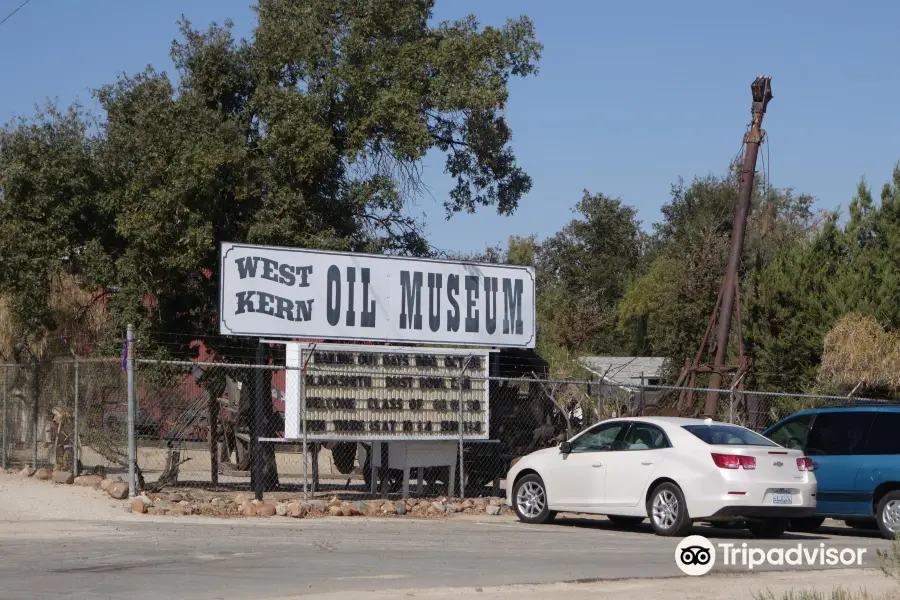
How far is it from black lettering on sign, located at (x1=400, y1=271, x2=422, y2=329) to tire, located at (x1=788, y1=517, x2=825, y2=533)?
6636 mm

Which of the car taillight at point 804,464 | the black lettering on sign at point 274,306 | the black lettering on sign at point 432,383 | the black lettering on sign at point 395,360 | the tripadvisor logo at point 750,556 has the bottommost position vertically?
the tripadvisor logo at point 750,556

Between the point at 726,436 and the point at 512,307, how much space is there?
246 inches

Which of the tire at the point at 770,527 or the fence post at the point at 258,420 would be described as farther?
the fence post at the point at 258,420

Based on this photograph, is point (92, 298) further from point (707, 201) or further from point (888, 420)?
point (707, 201)

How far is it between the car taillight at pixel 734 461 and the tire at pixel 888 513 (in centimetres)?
288

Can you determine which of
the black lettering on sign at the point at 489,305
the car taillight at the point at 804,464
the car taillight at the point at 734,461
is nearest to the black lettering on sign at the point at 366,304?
the black lettering on sign at the point at 489,305

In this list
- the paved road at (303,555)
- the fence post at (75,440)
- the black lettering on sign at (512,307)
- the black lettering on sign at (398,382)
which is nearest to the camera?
the paved road at (303,555)

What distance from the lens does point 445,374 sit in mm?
18750

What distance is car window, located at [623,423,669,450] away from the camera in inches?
586

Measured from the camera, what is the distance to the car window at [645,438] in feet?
48.9

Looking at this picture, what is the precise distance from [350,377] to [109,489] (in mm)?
3854

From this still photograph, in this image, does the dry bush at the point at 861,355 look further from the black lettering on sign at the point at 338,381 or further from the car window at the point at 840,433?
the black lettering on sign at the point at 338,381

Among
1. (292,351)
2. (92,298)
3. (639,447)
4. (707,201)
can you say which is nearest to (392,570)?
(639,447)

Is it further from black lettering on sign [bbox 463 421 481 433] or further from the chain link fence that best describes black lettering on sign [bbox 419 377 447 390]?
black lettering on sign [bbox 463 421 481 433]
